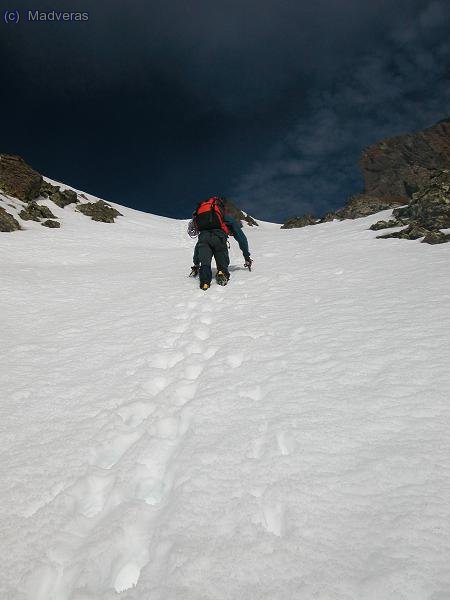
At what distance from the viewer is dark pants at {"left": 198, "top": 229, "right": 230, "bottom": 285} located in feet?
27.6

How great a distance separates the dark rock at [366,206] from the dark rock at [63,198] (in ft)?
96.7

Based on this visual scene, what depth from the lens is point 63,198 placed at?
3606cm

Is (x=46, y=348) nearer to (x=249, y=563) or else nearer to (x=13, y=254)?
(x=249, y=563)

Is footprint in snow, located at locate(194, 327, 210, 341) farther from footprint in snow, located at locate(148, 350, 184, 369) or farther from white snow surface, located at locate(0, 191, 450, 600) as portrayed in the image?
footprint in snow, located at locate(148, 350, 184, 369)

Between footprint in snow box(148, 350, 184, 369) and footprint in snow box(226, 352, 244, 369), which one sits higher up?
footprint in snow box(226, 352, 244, 369)

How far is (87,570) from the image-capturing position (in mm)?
1883

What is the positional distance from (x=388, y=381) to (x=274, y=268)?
23.5 ft

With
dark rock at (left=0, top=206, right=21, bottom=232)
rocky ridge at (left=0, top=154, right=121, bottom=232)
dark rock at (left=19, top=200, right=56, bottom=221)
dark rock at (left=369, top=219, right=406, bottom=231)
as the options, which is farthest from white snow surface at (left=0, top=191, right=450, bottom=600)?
rocky ridge at (left=0, top=154, right=121, bottom=232)

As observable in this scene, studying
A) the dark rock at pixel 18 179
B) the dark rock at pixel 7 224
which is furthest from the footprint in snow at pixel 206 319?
the dark rock at pixel 18 179

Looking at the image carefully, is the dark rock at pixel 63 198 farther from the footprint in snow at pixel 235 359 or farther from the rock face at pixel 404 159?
the rock face at pixel 404 159

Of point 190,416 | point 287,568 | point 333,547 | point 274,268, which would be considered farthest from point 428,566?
point 274,268

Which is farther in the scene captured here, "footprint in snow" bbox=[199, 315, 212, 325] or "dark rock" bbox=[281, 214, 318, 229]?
"dark rock" bbox=[281, 214, 318, 229]

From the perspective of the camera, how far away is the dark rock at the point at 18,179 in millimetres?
30450

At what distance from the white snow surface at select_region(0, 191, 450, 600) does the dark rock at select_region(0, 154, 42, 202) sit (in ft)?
101
